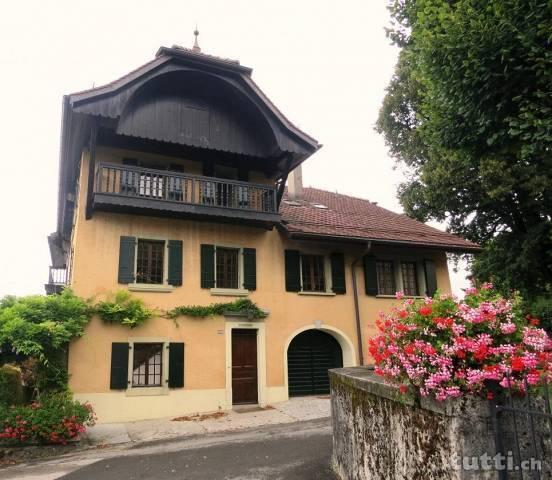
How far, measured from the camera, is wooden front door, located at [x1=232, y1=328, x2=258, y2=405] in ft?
48.7

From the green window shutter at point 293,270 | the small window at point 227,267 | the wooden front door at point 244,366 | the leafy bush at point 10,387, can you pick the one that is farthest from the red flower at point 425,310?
the green window shutter at point 293,270

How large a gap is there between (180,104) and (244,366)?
8935 millimetres

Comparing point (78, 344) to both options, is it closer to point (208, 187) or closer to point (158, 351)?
point (158, 351)

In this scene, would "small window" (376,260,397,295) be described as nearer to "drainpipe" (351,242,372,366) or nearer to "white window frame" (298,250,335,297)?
"drainpipe" (351,242,372,366)

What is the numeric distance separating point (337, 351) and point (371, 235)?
14.4 feet

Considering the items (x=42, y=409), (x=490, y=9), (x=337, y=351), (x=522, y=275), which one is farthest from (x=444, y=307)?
(x=522, y=275)

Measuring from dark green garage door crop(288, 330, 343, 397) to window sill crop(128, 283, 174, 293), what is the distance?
481cm

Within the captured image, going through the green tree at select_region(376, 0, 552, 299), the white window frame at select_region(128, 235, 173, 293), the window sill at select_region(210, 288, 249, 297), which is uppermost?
the green tree at select_region(376, 0, 552, 299)

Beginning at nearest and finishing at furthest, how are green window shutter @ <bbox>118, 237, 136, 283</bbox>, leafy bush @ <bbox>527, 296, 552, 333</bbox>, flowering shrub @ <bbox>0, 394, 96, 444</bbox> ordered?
flowering shrub @ <bbox>0, 394, 96, 444</bbox>, green window shutter @ <bbox>118, 237, 136, 283</bbox>, leafy bush @ <bbox>527, 296, 552, 333</bbox>

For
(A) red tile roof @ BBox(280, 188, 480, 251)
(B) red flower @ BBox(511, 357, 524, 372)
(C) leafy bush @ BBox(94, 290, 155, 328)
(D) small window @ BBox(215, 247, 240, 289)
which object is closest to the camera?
(B) red flower @ BBox(511, 357, 524, 372)

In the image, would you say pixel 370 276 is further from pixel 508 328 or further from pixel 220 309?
pixel 508 328

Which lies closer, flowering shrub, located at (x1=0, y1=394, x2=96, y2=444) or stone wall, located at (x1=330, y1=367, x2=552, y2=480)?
stone wall, located at (x1=330, y1=367, x2=552, y2=480)

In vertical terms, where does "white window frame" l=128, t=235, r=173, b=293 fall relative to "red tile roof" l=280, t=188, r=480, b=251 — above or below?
below
